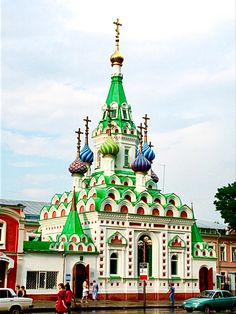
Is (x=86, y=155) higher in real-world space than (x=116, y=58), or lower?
lower

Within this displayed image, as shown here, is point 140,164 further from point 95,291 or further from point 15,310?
point 15,310

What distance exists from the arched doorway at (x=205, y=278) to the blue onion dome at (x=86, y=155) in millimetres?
13120

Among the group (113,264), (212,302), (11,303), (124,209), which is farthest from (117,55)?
(11,303)

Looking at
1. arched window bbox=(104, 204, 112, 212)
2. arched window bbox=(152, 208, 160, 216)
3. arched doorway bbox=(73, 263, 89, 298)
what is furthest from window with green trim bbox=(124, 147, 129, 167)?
arched doorway bbox=(73, 263, 89, 298)

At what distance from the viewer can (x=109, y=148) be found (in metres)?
43.3

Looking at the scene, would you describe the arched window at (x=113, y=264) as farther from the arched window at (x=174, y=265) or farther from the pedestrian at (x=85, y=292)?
the arched window at (x=174, y=265)

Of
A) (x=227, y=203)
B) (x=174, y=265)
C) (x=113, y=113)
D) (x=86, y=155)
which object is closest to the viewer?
(x=174, y=265)

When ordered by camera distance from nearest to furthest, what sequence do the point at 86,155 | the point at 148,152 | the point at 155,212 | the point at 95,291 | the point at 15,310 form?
the point at 15,310, the point at 95,291, the point at 155,212, the point at 86,155, the point at 148,152

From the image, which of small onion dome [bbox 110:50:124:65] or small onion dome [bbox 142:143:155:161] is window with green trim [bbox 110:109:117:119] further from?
small onion dome [bbox 142:143:155:161]

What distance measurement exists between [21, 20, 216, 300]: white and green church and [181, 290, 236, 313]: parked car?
10.6m

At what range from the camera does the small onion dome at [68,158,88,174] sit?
149 feet

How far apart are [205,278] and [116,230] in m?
9.61

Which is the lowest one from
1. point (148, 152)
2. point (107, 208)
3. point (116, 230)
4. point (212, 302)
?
point (212, 302)

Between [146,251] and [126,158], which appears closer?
[146,251]
